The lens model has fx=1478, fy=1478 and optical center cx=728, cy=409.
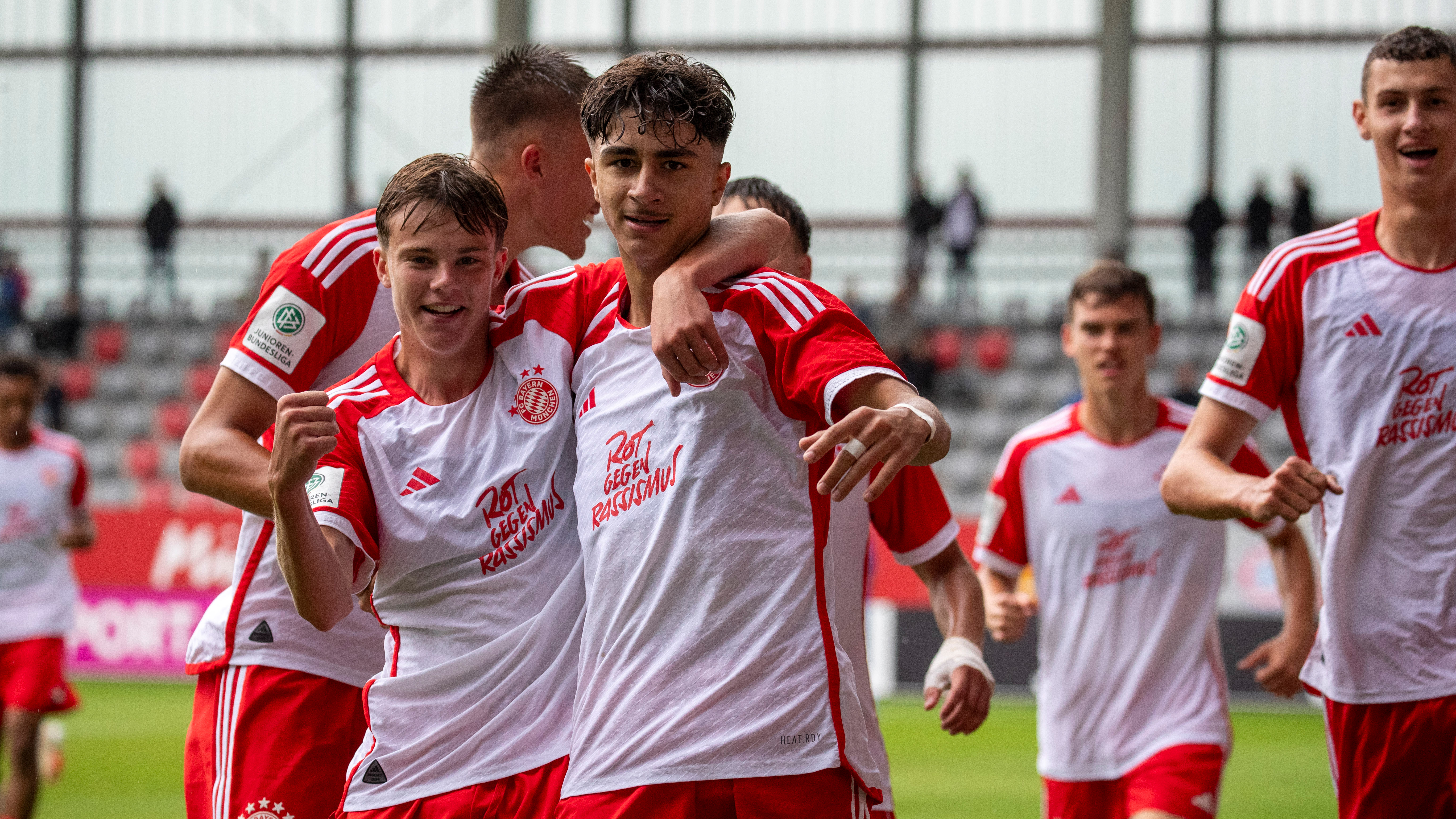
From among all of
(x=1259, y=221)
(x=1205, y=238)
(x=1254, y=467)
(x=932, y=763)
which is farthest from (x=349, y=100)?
(x=1254, y=467)

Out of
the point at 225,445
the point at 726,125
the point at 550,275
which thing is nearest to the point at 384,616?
the point at 225,445

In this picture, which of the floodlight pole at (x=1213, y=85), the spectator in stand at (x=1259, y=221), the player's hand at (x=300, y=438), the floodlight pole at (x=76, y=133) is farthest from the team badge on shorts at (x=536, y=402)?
the floodlight pole at (x=76, y=133)

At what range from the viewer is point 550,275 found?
10.2 ft

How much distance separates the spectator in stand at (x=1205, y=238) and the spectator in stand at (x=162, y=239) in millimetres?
13877

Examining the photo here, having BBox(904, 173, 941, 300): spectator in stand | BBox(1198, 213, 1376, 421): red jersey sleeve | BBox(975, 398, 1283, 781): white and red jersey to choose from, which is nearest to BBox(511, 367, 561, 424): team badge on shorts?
BBox(1198, 213, 1376, 421): red jersey sleeve

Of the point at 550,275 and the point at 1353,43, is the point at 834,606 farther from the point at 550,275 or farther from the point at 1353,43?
the point at 1353,43

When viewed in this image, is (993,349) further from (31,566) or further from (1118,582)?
(1118,582)

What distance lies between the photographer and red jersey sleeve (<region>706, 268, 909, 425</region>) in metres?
2.49

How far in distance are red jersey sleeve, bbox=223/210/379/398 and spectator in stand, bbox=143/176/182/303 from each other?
18644 mm

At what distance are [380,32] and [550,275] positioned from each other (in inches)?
804

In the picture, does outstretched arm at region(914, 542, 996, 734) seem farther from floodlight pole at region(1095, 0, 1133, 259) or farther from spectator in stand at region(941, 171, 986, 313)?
floodlight pole at region(1095, 0, 1133, 259)

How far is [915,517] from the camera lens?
136 inches

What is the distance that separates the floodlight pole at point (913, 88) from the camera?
21078 mm

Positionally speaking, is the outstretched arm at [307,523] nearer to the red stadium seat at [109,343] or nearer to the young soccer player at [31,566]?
the young soccer player at [31,566]
